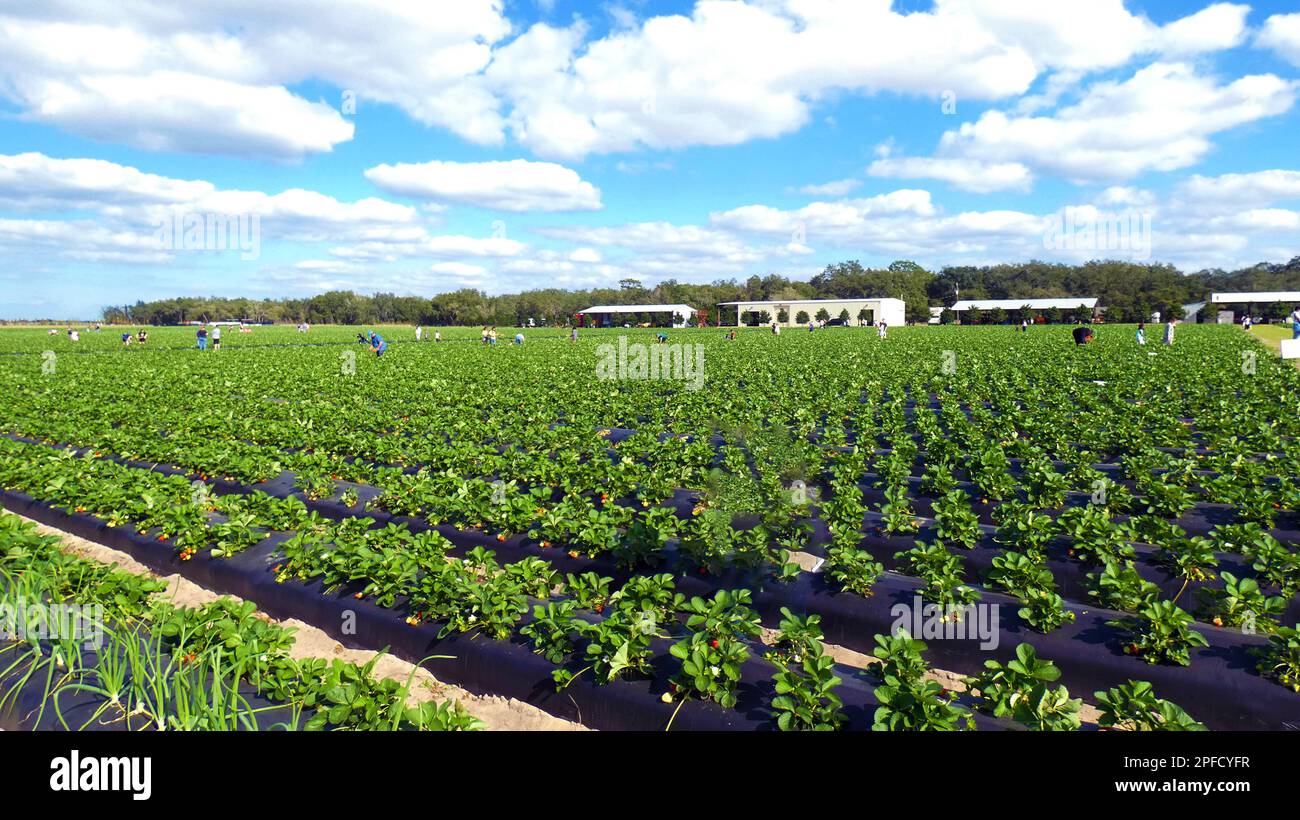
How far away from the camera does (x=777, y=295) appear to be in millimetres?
144375

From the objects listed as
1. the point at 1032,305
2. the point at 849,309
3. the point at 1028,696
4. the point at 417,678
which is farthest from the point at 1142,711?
the point at 1032,305

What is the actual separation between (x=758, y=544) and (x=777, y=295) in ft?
470

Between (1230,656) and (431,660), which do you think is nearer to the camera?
(1230,656)

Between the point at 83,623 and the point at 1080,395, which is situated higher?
the point at 1080,395

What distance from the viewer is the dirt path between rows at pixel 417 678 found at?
465 cm

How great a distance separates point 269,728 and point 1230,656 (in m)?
6.26

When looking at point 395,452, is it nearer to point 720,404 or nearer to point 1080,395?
point 720,404

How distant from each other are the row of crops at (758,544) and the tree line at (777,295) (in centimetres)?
9862

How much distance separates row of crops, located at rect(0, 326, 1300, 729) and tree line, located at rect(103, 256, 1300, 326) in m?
98.6

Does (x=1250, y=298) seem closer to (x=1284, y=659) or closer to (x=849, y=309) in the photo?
(x=849, y=309)

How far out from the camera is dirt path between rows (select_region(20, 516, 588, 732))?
465 centimetres

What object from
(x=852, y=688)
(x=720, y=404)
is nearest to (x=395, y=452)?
(x=720, y=404)

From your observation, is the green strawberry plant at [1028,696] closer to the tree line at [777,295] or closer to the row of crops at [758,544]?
the row of crops at [758,544]
